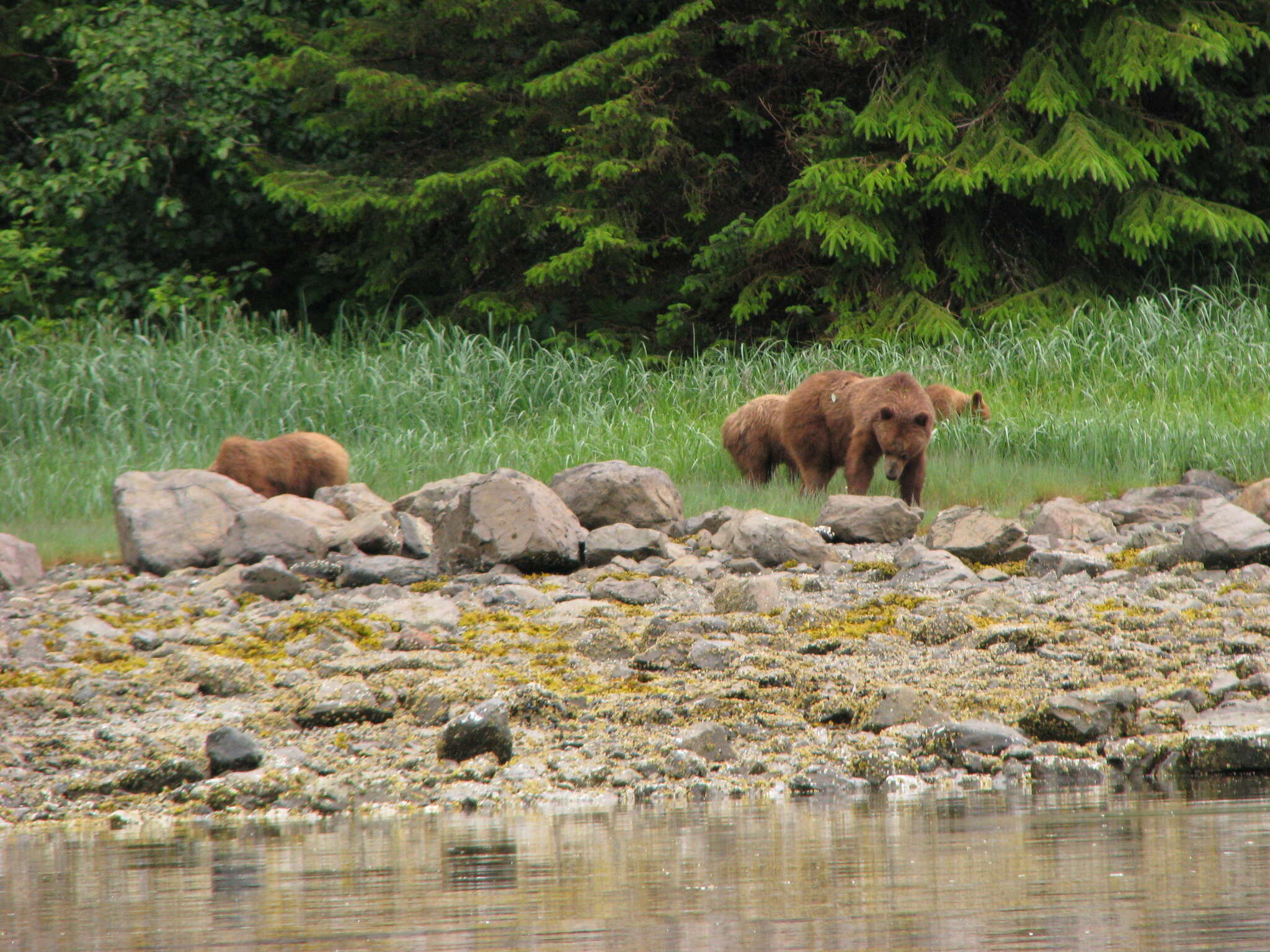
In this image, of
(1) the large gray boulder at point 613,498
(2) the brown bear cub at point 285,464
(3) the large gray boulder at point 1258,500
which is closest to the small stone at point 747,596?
(1) the large gray boulder at point 613,498

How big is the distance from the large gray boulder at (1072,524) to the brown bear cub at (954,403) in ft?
8.36

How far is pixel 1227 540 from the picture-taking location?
6.28 m

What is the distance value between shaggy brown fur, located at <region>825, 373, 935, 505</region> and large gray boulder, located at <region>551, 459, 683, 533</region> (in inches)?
53.2

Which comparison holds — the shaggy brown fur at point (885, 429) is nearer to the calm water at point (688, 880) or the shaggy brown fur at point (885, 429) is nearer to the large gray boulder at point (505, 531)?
the large gray boulder at point (505, 531)

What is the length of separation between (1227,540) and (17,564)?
593 cm

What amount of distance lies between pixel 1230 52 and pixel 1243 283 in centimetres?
264

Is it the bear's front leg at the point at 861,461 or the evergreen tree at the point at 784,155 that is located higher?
the evergreen tree at the point at 784,155

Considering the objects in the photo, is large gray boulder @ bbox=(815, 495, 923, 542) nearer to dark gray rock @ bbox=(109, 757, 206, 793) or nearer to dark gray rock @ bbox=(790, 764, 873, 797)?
dark gray rock @ bbox=(790, 764, 873, 797)

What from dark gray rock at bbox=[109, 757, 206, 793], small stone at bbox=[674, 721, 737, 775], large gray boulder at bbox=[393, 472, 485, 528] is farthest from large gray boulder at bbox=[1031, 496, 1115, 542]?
dark gray rock at bbox=[109, 757, 206, 793]

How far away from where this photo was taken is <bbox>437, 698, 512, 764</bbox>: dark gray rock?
3934 millimetres

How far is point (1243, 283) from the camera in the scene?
50.4 ft

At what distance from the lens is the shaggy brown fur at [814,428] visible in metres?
8.96

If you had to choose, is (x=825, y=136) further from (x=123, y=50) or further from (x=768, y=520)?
(x=768, y=520)

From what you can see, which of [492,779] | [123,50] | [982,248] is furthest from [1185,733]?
[123,50]
